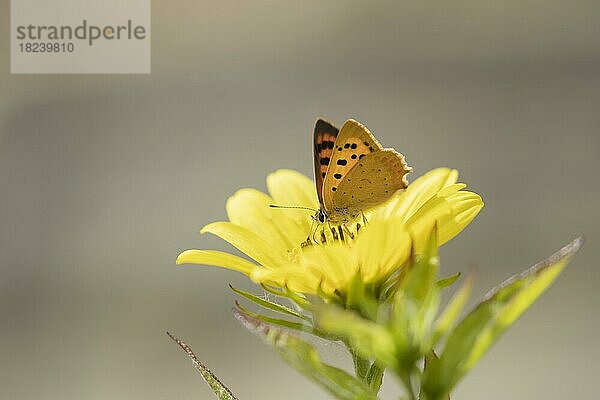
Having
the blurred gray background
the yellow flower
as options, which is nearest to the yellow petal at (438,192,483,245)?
the yellow flower

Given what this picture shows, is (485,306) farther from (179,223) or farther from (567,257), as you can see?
(179,223)

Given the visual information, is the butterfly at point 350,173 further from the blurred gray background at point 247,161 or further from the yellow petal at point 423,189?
the blurred gray background at point 247,161

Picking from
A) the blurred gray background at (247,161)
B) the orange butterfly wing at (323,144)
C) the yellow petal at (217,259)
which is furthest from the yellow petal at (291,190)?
the blurred gray background at (247,161)

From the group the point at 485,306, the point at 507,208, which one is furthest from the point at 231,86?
the point at 485,306

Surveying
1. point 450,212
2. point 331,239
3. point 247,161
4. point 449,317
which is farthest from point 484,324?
point 247,161

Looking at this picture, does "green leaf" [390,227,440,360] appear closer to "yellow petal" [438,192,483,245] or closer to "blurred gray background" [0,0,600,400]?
"yellow petal" [438,192,483,245]

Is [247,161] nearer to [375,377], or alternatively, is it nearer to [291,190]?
[291,190]

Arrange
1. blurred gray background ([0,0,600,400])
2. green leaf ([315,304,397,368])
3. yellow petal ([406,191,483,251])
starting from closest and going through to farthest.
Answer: green leaf ([315,304,397,368]), yellow petal ([406,191,483,251]), blurred gray background ([0,0,600,400])
